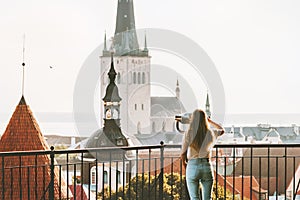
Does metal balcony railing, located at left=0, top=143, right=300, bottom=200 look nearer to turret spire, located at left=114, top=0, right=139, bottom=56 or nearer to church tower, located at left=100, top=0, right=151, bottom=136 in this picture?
turret spire, located at left=114, top=0, right=139, bottom=56

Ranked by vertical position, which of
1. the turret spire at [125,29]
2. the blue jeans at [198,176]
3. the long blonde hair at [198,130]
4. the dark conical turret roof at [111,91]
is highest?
the turret spire at [125,29]

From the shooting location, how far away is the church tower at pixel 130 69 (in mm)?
47375

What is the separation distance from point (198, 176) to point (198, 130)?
0.29 meters

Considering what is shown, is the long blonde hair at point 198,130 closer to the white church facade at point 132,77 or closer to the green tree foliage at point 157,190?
the green tree foliage at point 157,190

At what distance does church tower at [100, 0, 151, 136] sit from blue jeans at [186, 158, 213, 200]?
125 ft

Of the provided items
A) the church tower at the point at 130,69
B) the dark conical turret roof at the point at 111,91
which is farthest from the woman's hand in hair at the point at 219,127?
the church tower at the point at 130,69

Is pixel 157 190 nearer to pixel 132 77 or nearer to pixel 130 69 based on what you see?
pixel 130 69

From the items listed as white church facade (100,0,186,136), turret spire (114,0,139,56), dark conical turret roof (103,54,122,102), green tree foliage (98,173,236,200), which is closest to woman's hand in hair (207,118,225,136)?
green tree foliage (98,173,236,200)

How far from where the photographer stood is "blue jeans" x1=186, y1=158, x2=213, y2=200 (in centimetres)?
391

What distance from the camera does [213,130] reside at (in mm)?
4023

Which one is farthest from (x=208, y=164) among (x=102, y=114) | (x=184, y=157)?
(x=102, y=114)

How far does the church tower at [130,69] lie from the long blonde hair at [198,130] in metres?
38.1

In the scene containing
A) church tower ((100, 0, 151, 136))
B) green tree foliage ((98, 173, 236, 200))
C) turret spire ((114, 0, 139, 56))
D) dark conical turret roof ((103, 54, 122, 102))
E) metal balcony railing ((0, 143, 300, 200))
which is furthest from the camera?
church tower ((100, 0, 151, 136))

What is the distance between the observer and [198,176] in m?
Result: 3.94
